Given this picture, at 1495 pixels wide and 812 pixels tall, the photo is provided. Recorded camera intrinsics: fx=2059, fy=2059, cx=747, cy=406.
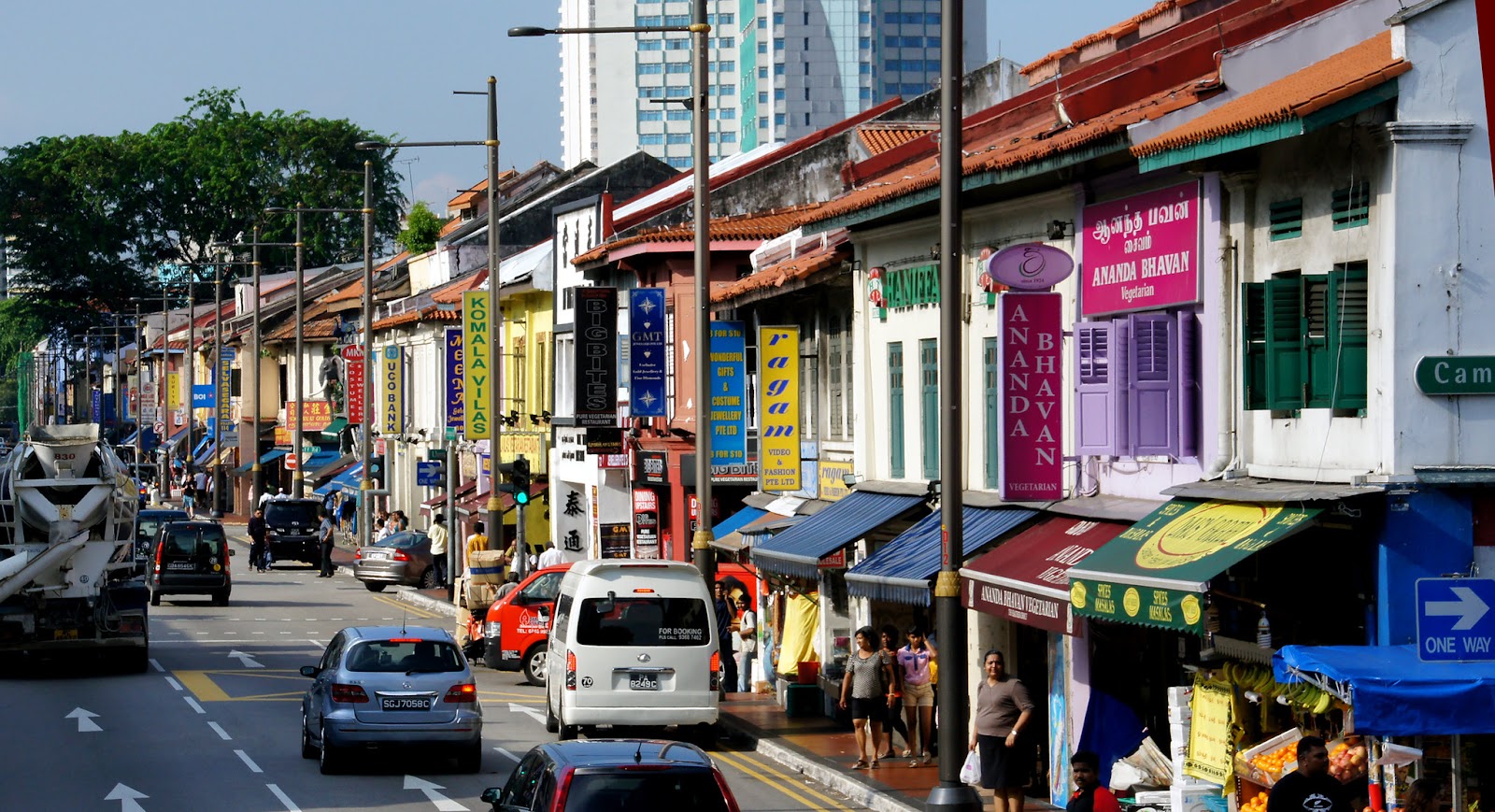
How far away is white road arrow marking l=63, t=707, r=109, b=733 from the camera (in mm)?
25109

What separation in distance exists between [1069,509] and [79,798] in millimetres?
9883

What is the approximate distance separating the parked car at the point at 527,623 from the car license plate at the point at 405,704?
9.14 m

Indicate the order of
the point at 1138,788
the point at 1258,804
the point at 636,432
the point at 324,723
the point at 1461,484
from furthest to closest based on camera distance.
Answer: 1. the point at 636,432
2. the point at 324,723
3. the point at 1138,788
4. the point at 1258,804
5. the point at 1461,484

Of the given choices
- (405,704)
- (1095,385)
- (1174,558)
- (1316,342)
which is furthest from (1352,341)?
(405,704)

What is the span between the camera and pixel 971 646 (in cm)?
2214

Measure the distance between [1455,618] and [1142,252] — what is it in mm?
7746

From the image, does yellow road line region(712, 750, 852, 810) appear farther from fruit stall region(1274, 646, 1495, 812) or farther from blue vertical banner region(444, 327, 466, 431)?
blue vertical banner region(444, 327, 466, 431)

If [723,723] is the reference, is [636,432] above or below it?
above

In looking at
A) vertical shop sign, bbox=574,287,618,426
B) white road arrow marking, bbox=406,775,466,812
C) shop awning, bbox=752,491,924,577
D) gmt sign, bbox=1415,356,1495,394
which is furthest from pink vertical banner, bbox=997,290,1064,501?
vertical shop sign, bbox=574,287,618,426

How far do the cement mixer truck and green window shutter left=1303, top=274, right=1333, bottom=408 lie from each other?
1968 centimetres

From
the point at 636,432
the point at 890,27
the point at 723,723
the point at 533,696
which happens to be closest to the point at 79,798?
the point at 723,723

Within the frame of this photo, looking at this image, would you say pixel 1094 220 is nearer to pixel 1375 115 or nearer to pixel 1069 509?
pixel 1069 509

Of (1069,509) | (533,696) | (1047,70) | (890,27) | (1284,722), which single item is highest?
(890,27)

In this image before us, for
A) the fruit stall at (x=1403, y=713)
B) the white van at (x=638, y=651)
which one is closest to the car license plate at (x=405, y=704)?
the white van at (x=638, y=651)
